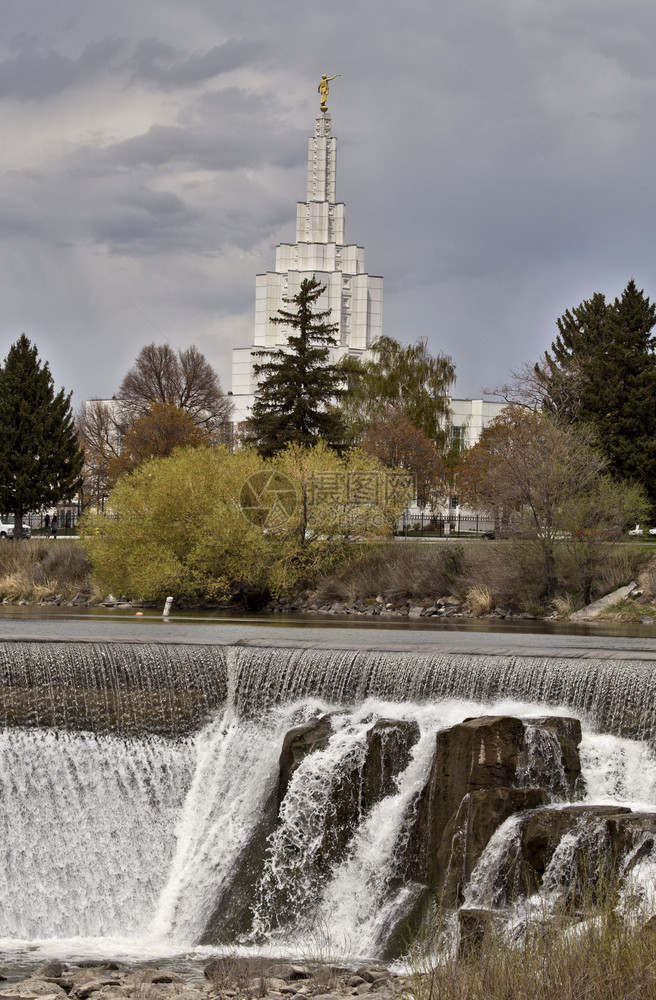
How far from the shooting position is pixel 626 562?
104 feet

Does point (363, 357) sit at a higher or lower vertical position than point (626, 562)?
higher

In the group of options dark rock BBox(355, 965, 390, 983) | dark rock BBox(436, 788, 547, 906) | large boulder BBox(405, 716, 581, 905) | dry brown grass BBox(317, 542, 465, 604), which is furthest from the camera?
dry brown grass BBox(317, 542, 465, 604)

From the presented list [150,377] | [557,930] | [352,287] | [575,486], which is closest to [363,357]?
[352,287]

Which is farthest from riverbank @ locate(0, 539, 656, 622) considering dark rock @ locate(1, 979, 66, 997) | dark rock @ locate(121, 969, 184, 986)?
dark rock @ locate(1, 979, 66, 997)

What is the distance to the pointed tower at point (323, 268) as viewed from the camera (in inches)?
3794

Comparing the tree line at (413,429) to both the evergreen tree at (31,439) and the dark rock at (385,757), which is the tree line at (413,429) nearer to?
the evergreen tree at (31,439)

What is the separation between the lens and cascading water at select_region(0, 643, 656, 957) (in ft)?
40.6

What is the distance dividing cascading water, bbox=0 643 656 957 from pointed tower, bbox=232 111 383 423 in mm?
80698

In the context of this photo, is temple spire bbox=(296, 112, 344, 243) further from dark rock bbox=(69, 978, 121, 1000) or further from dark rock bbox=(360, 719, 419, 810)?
dark rock bbox=(69, 978, 121, 1000)

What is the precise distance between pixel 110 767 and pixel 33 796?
111 cm

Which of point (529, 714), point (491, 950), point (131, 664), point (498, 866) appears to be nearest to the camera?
point (491, 950)

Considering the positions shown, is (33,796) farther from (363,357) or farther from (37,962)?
(363,357)

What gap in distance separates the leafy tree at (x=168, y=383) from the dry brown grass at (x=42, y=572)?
31.0 meters

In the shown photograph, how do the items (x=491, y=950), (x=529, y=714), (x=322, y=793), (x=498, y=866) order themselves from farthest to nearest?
(x=529, y=714) < (x=322, y=793) < (x=498, y=866) < (x=491, y=950)
